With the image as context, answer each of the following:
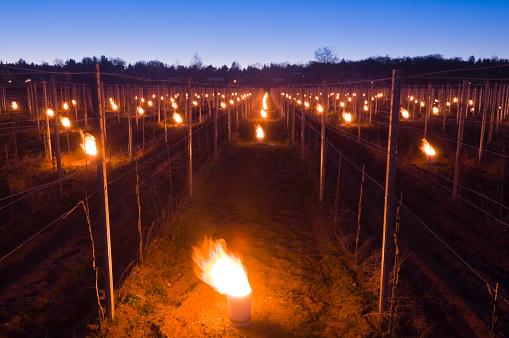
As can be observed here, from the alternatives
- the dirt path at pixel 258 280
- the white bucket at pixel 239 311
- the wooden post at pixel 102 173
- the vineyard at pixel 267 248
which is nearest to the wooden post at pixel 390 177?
the vineyard at pixel 267 248

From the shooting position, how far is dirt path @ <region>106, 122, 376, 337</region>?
5.77m

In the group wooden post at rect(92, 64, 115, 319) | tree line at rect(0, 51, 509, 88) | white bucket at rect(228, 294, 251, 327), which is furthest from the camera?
tree line at rect(0, 51, 509, 88)

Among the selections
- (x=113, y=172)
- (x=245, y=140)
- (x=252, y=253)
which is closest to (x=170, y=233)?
(x=252, y=253)

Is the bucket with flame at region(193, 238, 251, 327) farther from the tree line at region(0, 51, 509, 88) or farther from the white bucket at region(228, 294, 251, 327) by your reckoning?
the tree line at region(0, 51, 509, 88)

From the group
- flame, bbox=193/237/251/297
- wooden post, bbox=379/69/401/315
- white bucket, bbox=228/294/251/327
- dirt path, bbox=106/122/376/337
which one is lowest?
dirt path, bbox=106/122/376/337

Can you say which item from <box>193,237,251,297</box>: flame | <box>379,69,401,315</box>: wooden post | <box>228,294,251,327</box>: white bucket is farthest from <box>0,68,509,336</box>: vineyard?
<box>193,237,251,297</box>: flame

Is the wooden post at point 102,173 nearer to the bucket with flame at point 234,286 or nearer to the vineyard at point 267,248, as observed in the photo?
the vineyard at point 267,248

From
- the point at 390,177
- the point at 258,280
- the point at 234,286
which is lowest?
the point at 258,280

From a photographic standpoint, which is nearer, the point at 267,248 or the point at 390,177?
the point at 390,177

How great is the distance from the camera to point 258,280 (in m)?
7.13

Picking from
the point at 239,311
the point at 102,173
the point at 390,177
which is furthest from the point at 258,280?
the point at 102,173

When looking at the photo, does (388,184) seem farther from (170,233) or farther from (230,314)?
(170,233)

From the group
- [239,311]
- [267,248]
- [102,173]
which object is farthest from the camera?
[267,248]

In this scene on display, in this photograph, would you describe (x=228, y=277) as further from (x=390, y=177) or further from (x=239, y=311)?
(x=390, y=177)
